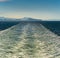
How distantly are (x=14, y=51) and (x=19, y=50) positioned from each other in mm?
777

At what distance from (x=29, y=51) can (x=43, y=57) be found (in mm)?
2378

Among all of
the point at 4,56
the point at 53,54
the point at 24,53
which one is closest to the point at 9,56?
the point at 4,56

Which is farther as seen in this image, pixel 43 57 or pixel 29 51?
pixel 29 51

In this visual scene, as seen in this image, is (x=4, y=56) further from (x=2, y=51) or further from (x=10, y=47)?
(x=10, y=47)

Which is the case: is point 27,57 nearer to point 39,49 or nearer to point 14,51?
point 14,51

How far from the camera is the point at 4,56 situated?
18.4 meters

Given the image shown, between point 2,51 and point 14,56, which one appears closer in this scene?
point 14,56

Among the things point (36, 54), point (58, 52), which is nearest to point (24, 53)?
point (36, 54)

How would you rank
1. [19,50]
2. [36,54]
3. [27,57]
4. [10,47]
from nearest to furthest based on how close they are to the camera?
[27,57]
[36,54]
[19,50]
[10,47]

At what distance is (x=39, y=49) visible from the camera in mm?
21875

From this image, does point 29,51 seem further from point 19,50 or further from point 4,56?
point 4,56

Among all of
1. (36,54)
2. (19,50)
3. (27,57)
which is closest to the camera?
(27,57)

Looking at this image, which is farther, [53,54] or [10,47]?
[10,47]

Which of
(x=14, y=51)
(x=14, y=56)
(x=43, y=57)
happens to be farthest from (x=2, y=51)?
(x=43, y=57)
